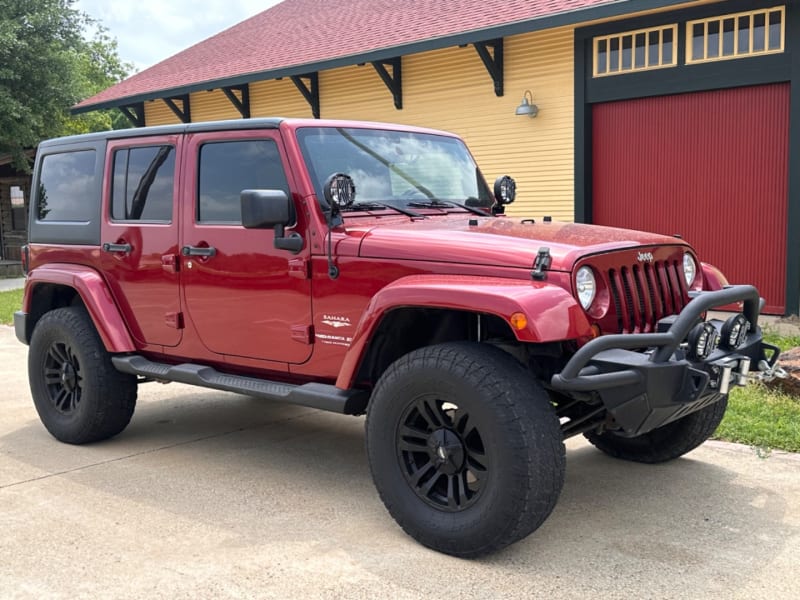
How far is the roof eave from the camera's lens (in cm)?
964

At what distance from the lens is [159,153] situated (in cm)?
500

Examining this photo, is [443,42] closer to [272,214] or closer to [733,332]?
[272,214]

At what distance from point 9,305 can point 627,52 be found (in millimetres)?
9871

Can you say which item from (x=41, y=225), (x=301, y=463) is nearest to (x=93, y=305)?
(x=41, y=225)

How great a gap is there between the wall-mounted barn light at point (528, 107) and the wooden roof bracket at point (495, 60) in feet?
1.49

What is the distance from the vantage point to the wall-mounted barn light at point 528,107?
11484 mm

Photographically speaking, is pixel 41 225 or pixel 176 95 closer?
pixel 41 225

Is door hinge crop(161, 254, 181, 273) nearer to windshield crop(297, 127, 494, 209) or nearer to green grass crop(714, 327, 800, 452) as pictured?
windshield crop(297, 127, 494, 209)

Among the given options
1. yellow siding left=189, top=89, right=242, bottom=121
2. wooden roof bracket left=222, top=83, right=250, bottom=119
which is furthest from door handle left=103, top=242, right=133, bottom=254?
yellow siding left=189, top=89, right=242, bottom=121

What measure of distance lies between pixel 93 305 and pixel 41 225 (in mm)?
1001

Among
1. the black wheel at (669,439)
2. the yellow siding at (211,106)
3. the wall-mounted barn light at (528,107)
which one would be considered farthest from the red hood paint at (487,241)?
the yellow siding at (211,106)

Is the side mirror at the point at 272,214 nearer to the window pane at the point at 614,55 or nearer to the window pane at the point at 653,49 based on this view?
the window pane at the point at 653,49

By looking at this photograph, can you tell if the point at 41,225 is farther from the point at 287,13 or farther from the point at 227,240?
the point at 287,13

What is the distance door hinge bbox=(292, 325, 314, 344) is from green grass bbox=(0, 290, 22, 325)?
801cm
